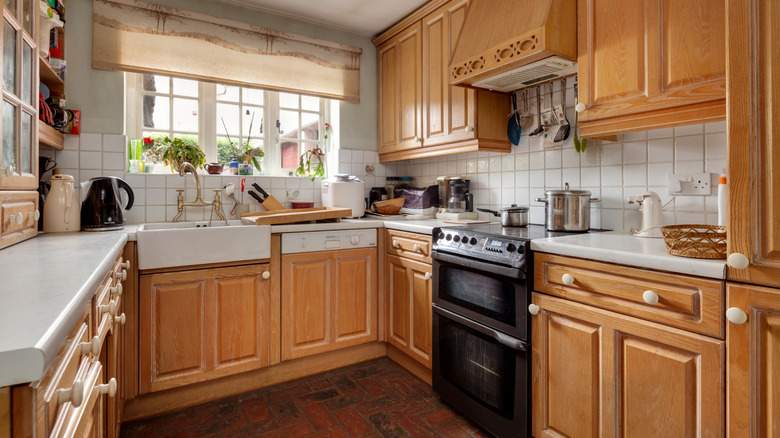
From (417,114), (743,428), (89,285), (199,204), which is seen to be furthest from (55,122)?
(743,428)

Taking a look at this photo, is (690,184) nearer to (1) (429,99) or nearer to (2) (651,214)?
(2) (651,214)

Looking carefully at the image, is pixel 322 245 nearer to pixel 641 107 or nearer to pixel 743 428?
pixel 641 107

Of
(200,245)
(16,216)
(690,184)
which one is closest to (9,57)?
(16,216)

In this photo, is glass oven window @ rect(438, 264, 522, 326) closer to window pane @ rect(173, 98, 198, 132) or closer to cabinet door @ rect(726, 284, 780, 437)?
cabinet door @ rect(726, 284, 780, 437)

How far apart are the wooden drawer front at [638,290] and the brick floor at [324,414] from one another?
0.83 metres

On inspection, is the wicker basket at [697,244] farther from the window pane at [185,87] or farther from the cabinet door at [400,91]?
the window pane at [185,87]

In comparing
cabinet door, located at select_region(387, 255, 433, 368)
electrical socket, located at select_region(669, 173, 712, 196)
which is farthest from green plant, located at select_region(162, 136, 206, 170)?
electrical socket, located at select_region(669, 173, 712, 196)

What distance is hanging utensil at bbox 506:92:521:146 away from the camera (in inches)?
97.5

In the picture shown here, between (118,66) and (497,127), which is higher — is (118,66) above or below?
above

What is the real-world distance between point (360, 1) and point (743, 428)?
9.35 ft

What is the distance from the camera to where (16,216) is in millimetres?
1427

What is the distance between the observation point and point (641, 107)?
157 centimetres

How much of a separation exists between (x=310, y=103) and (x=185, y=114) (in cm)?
93

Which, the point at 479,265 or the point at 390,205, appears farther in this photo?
the point at 390,205
